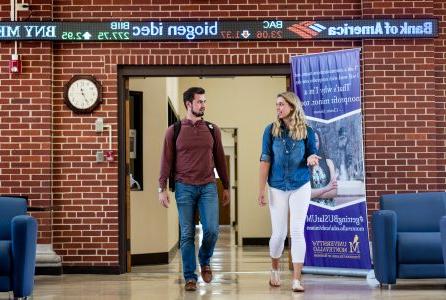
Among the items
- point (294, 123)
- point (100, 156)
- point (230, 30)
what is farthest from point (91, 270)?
point (294, 123)

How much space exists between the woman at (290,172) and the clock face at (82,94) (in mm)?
2521

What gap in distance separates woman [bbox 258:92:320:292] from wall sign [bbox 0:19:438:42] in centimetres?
212

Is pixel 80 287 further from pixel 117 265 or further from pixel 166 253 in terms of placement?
pixel 166 253

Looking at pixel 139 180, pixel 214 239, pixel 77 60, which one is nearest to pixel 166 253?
pixel 139 180

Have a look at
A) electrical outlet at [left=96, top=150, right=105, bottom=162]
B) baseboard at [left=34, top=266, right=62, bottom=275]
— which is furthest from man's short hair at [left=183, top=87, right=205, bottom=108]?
baseboard at [left=34, top=266, right=62, bottom=275]

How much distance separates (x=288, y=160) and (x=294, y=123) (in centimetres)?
30

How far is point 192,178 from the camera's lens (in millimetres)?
6508

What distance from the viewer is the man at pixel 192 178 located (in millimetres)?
6508

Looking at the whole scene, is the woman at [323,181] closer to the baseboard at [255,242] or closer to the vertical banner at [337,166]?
the vertical banner at [337,166]

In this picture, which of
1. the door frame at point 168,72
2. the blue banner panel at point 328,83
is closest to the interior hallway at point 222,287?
the door frame at point 168,72

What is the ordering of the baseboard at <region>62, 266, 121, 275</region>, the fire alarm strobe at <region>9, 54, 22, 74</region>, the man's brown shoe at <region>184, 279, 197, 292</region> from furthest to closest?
the baseboard at <region>62, 266, 121, 275</region> → the fire alarm strobe at <region>9, 54, 22, 74</region> → the man's brown shoe at <region>184, 279, 197, 292</region>

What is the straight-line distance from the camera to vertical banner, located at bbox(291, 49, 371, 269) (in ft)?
25.1

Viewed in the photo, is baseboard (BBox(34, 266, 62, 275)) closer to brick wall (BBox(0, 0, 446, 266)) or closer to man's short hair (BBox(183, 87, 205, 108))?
brick wall (BBox(0, 0, 446, 266))

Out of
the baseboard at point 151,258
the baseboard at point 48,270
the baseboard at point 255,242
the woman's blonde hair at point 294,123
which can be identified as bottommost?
the baseboard at point 255,242
